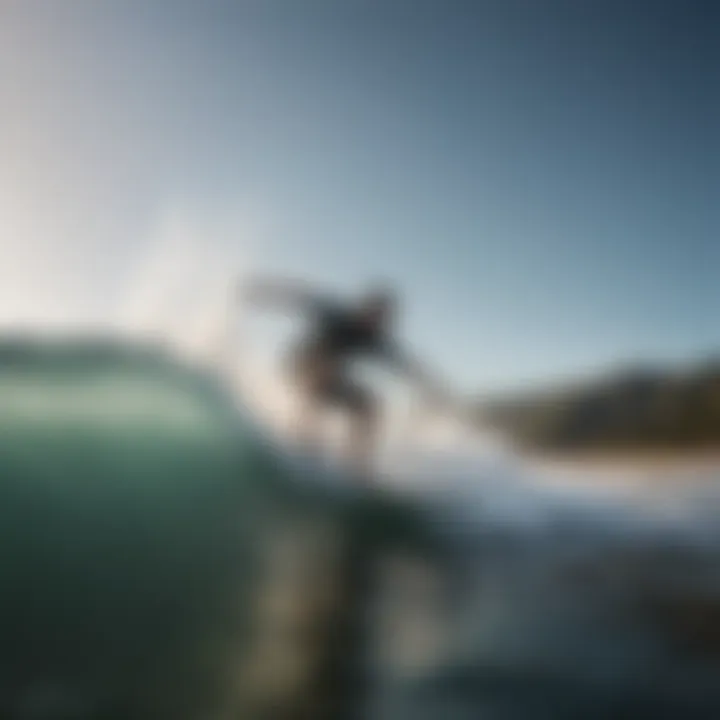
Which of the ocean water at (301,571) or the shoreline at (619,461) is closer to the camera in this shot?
the ocean water at (301,571)

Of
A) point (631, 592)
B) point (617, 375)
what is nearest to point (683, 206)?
point (617, 375)

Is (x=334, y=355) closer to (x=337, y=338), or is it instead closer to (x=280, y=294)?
(x=337, y=338)

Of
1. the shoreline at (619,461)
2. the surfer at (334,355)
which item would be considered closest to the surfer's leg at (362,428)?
the surfer at (334,355)

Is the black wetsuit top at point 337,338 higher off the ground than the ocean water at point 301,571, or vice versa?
the black wetsuit top at point 337,338

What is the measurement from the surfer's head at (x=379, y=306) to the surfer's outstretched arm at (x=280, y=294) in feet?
0.28

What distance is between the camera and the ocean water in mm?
1687

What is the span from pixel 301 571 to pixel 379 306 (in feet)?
1.66

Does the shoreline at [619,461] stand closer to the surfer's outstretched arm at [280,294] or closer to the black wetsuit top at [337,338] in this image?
the black wetsuit top at [337,338]

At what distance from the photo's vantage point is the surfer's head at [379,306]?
1.82 m

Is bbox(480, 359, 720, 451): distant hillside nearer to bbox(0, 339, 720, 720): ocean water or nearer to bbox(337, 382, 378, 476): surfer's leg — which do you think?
bbox(0, 339, 720, 720): ocean water

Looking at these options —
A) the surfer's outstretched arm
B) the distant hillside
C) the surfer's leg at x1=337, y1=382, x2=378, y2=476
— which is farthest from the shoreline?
the surfer's outstretched arm

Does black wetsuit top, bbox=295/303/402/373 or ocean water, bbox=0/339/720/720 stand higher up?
black wetsuit top, bbox=295/303/402/373

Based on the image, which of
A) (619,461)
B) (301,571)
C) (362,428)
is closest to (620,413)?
(619,461)

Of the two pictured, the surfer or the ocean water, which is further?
the surfer
